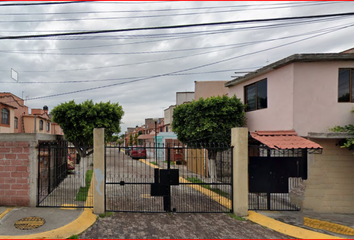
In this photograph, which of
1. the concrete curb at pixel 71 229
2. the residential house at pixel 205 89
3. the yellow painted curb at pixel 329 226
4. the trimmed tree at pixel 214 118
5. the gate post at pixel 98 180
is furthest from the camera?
the residential house at pixel 205 89

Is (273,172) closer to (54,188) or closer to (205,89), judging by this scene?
(54,188)

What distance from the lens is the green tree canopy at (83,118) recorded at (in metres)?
10.0

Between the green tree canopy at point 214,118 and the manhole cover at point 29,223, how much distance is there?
6.53 metres

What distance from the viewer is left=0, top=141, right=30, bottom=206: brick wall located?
7.12 meters

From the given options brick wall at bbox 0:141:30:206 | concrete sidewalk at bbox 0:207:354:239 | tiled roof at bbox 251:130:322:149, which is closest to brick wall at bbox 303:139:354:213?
concrete sidewalk at bbox 0:207:354:239

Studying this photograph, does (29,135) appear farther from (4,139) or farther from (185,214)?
(185,214)

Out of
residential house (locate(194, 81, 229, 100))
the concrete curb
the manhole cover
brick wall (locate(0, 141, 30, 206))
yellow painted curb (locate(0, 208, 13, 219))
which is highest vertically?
residential house (locate(194, 81, 229, 100))

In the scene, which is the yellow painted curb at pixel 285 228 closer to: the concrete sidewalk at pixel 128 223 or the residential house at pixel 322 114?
the concrete sidewalk at pixel 128 223

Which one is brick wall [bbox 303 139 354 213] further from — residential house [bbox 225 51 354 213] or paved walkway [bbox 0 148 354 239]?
paved walkway [bbox 0 148 354 239]

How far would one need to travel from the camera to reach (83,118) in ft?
33.3

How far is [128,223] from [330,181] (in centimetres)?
720

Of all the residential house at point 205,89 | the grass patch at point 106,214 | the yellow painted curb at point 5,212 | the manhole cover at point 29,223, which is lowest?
the grass patch at point 106,214

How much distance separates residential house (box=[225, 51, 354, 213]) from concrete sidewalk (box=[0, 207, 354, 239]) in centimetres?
76

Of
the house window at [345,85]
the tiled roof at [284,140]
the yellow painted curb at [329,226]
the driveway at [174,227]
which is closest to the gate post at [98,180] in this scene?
the driveway at [174,227]
